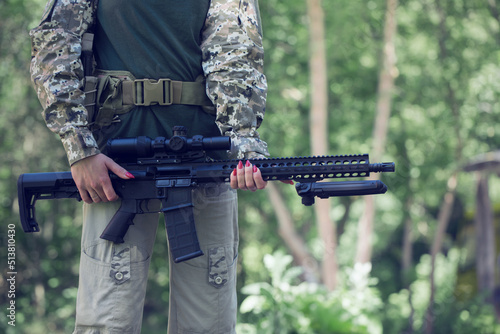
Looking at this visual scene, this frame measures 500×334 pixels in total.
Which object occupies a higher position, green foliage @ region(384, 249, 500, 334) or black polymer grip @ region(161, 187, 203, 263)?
black polymer grip @ region(161, 187, 203, 263)

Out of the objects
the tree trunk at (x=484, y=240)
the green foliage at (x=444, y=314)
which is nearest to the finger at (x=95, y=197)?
the green foliage at (x=444, y=314)

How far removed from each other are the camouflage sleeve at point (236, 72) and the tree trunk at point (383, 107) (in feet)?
21.1

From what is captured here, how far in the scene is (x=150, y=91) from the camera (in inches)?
103

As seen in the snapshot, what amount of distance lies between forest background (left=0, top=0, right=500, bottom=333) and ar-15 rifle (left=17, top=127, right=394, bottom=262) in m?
5.37

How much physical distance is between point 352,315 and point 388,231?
10923mm

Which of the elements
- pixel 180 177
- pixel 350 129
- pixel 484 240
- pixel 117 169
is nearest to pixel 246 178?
pixel 180 177

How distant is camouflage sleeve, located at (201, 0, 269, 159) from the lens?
2.67 metres

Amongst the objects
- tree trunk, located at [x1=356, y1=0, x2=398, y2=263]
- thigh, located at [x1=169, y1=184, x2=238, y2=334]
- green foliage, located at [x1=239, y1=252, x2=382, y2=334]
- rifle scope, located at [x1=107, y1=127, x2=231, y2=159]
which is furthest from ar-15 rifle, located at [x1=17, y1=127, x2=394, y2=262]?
tree trunk, located at [x1=356, y1=0, x2=398, y2=263]

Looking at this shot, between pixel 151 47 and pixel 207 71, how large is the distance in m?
0.26

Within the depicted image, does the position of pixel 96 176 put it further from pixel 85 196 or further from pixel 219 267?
pixel 219 267

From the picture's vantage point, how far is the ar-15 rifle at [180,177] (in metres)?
2.54

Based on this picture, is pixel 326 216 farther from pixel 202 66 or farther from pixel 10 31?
pixel 202 66

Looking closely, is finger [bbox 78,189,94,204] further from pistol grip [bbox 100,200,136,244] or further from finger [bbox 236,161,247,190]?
finger [bbox 236,161,247,190]

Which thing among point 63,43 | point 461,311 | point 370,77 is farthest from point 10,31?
point 461,311
